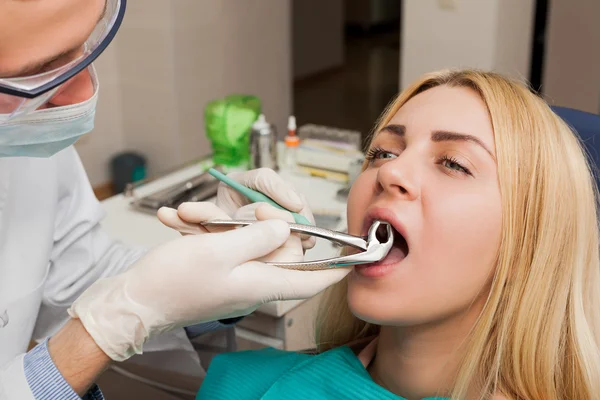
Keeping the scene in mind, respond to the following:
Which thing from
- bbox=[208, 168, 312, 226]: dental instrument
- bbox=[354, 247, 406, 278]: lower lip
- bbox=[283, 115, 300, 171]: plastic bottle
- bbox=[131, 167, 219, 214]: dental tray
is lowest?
bbox=[131, 167, 219, 214]: dental tray

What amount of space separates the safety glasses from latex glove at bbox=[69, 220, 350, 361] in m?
0.27

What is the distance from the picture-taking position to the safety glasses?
3.02 feet

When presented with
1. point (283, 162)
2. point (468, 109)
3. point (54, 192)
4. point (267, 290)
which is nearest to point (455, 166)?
point (468, 109)

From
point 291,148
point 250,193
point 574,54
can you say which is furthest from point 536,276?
point 574,54

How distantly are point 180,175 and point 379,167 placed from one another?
118 centimetres

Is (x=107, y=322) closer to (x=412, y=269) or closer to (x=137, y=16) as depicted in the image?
(x=412, y=269)

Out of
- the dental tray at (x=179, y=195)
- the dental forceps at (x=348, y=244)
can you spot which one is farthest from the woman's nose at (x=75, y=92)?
the dental tray at (x=179, y=195)

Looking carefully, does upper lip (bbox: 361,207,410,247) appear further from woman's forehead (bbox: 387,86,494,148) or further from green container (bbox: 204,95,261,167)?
green container (bbox: 204,95,261,167)

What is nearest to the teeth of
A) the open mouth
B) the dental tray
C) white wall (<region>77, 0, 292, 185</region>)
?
the open mouth

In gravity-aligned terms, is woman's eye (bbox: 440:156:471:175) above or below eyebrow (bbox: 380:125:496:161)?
below

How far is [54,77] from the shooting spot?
955 mm

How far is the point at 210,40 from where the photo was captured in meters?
3.73

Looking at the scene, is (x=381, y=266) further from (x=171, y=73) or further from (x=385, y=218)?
(x=171, y=73)

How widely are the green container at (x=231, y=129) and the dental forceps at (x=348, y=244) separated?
3.82 ft
